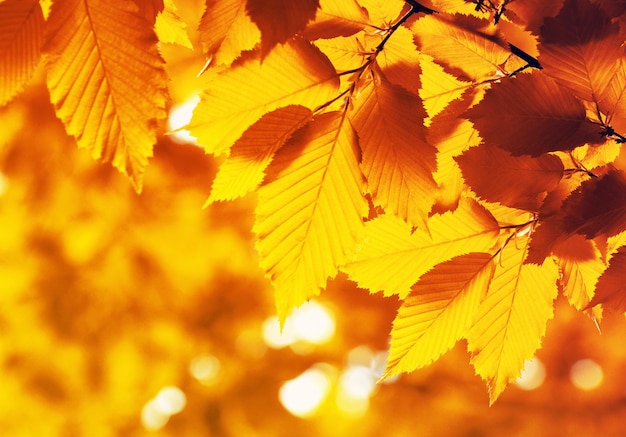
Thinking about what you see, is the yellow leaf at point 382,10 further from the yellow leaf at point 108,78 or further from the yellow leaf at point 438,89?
the yellow leaf at point 108,78

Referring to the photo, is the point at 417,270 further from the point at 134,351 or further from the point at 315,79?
the point at 134,351

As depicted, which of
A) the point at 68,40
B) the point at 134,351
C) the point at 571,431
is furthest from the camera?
the point at 134,351

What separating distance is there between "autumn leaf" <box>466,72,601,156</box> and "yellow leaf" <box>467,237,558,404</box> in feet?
0.52

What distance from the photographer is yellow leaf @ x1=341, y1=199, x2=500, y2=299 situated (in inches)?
20.4

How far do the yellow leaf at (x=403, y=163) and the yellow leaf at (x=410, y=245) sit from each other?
0.42 ft

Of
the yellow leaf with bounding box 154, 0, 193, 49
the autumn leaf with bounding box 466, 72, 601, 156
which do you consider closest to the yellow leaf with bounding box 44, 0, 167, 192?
the yellow leaf with bounding box 154, 0, 193, 49

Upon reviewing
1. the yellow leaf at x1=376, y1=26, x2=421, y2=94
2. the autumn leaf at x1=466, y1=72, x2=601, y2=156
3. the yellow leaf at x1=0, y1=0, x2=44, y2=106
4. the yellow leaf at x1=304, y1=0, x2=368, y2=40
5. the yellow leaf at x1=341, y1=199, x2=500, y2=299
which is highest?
the yellow leaf at x1=0, y1=0, x2=44, y2=106

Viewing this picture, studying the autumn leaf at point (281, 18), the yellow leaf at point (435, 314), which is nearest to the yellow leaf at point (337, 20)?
the autumn leaf at point (281, 18)

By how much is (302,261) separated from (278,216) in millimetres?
38

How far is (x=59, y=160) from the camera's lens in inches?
106

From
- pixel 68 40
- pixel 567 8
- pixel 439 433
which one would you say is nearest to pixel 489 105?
pixel 567 8

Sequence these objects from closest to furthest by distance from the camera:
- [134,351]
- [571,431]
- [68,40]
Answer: [68,40] < [571,431] < [134,351]

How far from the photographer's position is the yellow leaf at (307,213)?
0.37 meters

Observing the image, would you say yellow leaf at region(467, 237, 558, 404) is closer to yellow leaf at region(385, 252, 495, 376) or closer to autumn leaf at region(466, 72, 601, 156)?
yellow leaf at region(385, 252, 495, 376)
